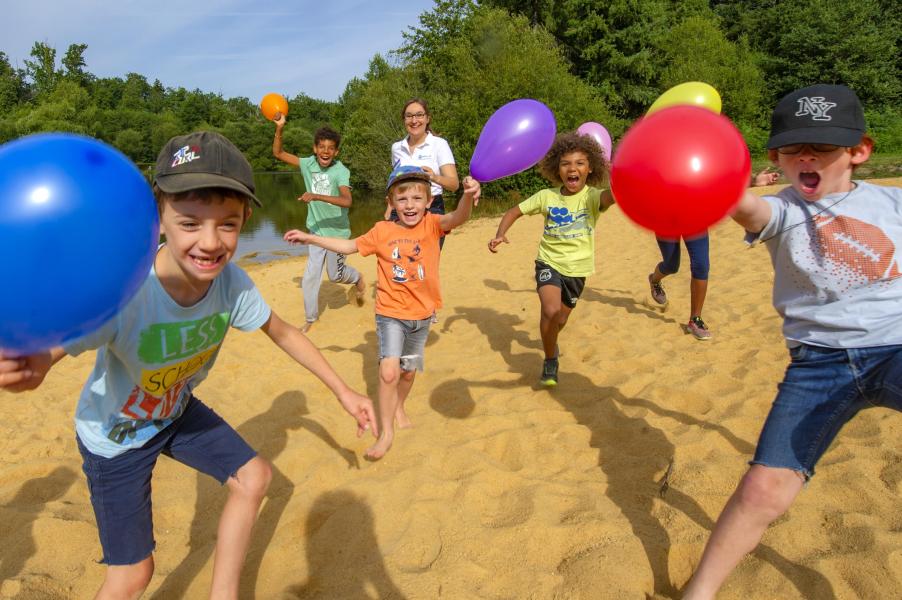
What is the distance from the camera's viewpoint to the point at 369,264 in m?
10.7

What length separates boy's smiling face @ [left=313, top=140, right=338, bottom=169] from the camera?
6348 mm

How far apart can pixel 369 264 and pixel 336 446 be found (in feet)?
23.5

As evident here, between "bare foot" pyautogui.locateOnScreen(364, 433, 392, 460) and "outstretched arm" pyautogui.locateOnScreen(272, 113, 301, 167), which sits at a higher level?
"outstretched arm" pyautogui.locateOnScreen(272, 113, 301, 167)

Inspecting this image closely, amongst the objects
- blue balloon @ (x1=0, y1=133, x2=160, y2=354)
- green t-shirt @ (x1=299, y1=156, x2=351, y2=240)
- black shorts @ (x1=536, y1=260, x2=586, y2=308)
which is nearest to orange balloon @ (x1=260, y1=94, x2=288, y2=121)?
green t-shirt @ (x1=299, y1=156, x2=351, y2=240)

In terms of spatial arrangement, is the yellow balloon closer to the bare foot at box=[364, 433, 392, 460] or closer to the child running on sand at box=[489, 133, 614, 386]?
the child running on sand at box=[489, 133, 614, 386]

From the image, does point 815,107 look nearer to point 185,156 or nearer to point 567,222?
point 185,156

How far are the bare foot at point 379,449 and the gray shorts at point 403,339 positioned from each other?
20.0 inches

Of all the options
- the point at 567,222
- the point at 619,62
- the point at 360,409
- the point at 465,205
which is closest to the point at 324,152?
the point at 567,222

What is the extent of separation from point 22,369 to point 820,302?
8.45 ft

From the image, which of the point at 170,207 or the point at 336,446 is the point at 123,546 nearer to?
the point at 170,207

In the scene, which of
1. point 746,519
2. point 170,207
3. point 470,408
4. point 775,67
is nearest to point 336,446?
→ point 470,408

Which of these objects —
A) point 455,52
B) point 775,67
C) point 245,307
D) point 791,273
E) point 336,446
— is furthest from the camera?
point 775,67

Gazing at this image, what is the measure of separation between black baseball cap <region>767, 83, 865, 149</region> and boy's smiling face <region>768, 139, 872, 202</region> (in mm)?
77

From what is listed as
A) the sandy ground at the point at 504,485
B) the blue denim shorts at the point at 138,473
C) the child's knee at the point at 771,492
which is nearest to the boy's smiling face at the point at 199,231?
the blue denim shorts at the point at 138,473
